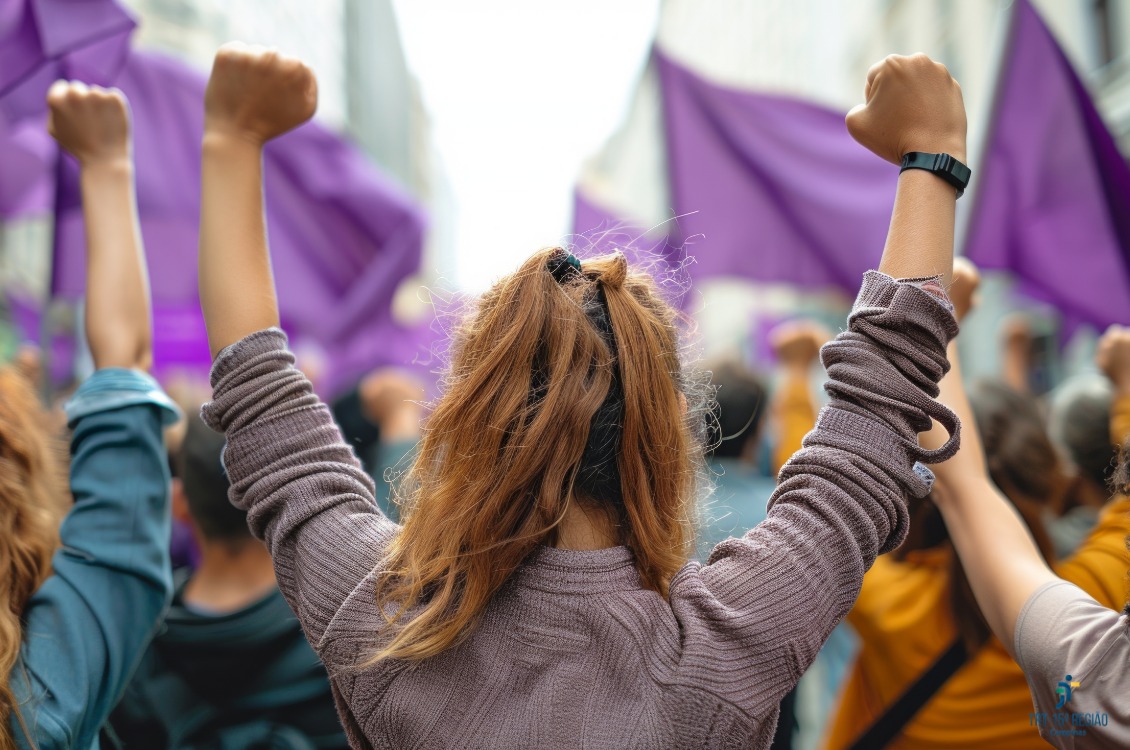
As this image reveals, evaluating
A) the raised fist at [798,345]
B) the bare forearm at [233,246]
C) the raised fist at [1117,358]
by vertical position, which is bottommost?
the raised fist at [798,345]

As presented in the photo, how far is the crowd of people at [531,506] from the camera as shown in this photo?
121cm

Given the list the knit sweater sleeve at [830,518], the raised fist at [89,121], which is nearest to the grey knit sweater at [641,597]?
the knit sweater sleeve at [830,518]

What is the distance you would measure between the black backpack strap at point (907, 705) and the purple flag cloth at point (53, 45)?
3.00 meters

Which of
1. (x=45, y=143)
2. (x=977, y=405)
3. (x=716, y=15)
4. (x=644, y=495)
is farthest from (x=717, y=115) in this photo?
(x=716, y=15)

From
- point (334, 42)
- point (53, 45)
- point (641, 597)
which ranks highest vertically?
point (53, 45)

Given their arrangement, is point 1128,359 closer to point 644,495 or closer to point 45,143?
point 644,495

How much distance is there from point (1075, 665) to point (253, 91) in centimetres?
151

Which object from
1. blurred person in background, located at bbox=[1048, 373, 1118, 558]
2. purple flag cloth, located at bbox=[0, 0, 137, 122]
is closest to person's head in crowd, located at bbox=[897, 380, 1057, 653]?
blurred person in background, located at bbox=[1048, 373, 1118, 558]

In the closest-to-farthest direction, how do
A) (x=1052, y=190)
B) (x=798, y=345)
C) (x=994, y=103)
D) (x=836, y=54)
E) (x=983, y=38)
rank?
(x=798, y=345), (x=1052, y=190), (x=994, y=103), (x=983, y=38), (x=836, y=54)

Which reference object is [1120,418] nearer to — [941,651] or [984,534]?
[941,651]

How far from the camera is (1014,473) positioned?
2480 mm

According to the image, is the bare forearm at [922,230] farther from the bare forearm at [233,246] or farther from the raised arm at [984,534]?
the bare forearm at [233,246]

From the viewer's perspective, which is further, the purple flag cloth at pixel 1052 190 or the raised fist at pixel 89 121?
the purple flag cloth at pixel 1052 190

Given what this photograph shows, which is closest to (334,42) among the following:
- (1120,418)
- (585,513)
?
(1120,418)
